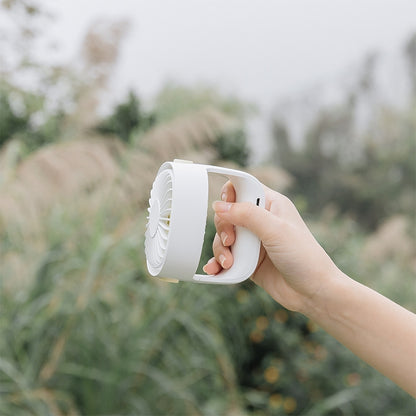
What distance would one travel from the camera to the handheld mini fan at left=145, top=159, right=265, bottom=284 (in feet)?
2.48

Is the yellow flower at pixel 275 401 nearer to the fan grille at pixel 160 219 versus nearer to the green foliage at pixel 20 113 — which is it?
the fan grille at pixel 160 219

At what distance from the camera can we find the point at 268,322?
9.70 feet

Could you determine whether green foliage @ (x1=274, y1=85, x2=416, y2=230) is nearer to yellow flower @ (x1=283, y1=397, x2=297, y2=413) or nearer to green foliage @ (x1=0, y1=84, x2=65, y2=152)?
green foliage @ (x1=0, y1=84, x2=65, y2=152)

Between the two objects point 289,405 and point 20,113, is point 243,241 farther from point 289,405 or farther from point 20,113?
point 20,113

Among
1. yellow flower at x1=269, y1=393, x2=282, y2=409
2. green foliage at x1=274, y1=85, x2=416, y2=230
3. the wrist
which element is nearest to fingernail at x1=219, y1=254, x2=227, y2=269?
the wrist

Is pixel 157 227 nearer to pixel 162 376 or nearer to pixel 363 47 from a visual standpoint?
pixel 162 376

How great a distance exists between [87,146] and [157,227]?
1.59 meters

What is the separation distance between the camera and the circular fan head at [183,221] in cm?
75

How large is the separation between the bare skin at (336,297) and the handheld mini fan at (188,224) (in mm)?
37

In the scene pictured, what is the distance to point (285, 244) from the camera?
0.74 m

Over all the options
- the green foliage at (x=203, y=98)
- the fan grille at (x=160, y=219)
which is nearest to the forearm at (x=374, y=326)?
the fan grille at (x=160, y=219)

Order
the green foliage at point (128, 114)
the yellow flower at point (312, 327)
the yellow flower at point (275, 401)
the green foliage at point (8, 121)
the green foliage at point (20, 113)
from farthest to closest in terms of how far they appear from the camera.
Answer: the green foliage at point (8, 121)
the green foliage at point (128, 114)
the green foliage at point (20, 113)
the yellow flower at point (312, 327)
the yellow flower at point (275, 401)

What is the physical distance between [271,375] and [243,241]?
2.11 m

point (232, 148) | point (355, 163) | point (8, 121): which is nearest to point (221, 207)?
point (232, 148)
